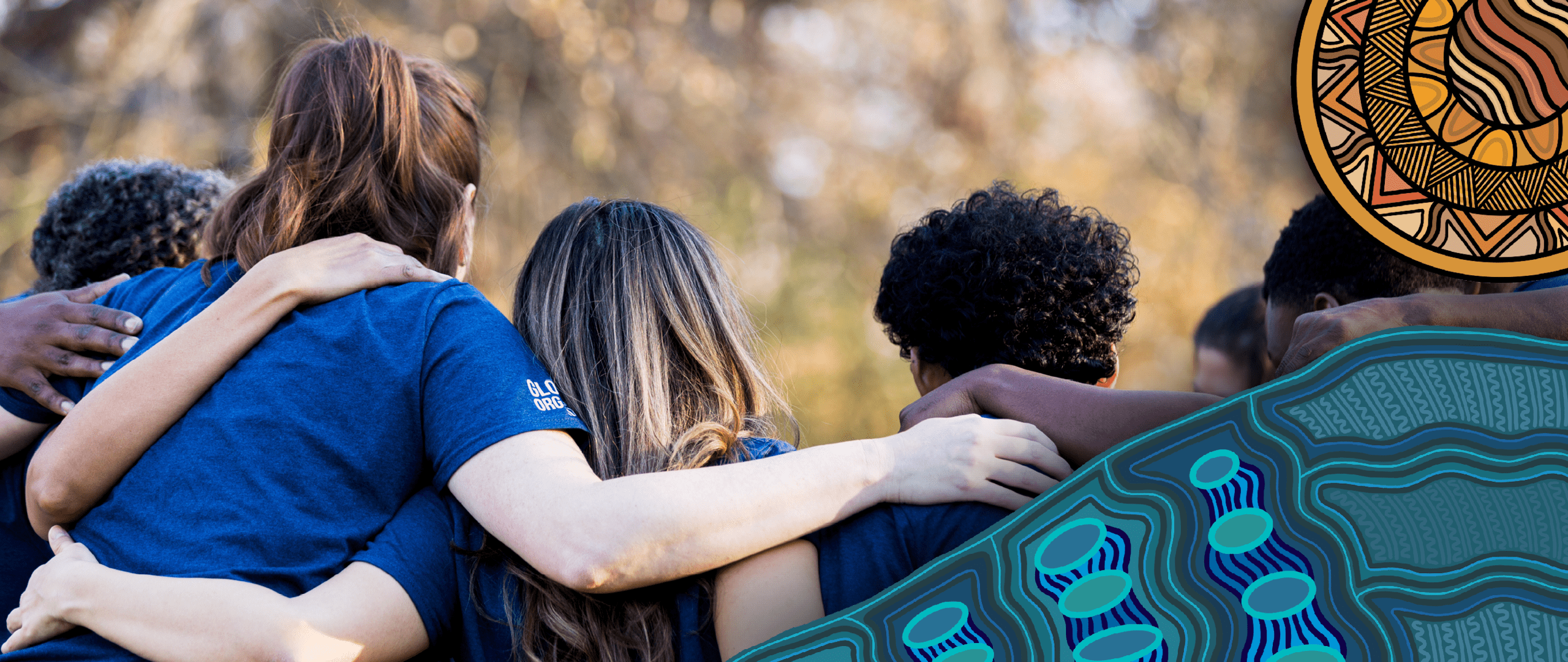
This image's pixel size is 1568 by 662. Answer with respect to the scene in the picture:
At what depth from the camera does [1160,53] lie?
7.81m

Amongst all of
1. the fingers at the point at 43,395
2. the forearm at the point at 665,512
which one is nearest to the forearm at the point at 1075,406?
the forearm at the point at 665,512

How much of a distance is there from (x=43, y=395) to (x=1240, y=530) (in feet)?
7.04

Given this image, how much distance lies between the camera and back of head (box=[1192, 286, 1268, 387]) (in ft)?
11.7

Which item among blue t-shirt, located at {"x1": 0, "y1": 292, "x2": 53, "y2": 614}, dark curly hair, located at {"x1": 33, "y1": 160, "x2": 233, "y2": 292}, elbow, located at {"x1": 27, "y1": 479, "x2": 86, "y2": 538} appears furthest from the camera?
dark curly hair, located at {"x1": 33, "y1": 160, "x2": 233, "y2": 292}

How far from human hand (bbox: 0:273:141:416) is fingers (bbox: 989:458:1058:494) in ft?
5.30

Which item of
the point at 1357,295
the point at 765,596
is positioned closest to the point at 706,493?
the point at 765,596

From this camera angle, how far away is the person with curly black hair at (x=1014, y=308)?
168 centimetres

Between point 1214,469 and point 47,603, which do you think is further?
point 47,603

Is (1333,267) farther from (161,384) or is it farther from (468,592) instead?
(161,384)

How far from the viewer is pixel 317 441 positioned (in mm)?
1582

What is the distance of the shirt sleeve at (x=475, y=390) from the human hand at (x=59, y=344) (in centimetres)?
70

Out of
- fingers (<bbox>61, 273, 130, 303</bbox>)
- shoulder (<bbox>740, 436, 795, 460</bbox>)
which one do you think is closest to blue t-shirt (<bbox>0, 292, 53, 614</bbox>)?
fingers (<bbox>61, 273, 130, 303</bbox>)

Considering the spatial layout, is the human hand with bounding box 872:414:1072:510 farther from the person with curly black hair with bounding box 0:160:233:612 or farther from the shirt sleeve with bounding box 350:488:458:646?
the person with curly black hair with bounding box 0:160:233:612

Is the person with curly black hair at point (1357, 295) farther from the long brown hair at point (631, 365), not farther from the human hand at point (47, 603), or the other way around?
the human hand at point (47, 603)
